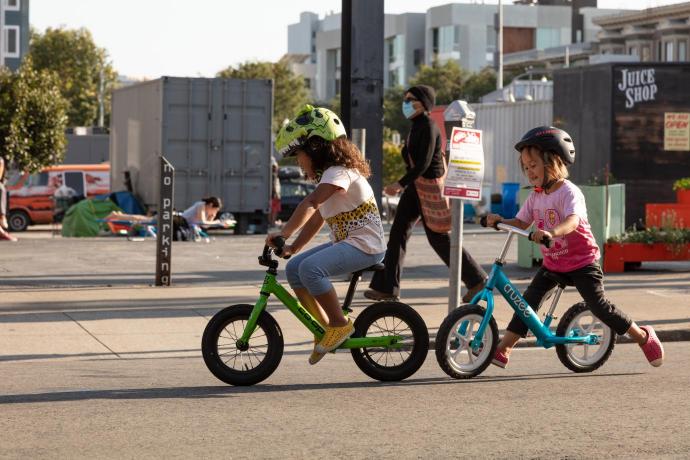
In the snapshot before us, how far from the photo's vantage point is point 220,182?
29.2 metres

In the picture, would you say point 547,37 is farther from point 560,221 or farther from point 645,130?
point 560,221

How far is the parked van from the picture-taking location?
35.0m

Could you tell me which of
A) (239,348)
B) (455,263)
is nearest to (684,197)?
(455,263)

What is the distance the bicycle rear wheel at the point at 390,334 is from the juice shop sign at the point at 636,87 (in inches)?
718

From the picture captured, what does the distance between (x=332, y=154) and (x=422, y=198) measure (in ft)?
12.9

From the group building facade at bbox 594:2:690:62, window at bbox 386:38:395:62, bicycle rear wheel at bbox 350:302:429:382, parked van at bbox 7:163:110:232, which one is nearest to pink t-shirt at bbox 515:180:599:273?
bicycle rear wheel at bbox 350:302:429:382

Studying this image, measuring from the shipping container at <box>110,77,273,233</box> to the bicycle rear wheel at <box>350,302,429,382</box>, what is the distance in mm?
20043

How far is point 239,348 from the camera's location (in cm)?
852

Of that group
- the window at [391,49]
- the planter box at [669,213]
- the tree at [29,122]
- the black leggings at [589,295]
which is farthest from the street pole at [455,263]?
the window at [391,49]

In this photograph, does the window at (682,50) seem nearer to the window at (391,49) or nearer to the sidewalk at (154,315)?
the window at (391,49)

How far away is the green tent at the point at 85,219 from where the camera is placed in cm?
2681

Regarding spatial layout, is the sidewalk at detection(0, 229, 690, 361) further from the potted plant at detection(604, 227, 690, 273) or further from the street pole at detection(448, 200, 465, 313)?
the street pole at detection(448, 200, 465, 313)

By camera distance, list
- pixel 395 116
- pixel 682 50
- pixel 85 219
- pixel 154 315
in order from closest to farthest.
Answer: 1. pixel 154 315
2. pixel 85 219
3. pixel 682 50
4. pixel 395 116

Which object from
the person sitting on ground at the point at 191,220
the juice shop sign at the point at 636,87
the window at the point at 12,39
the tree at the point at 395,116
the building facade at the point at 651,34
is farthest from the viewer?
the tree at the point at 395,116
